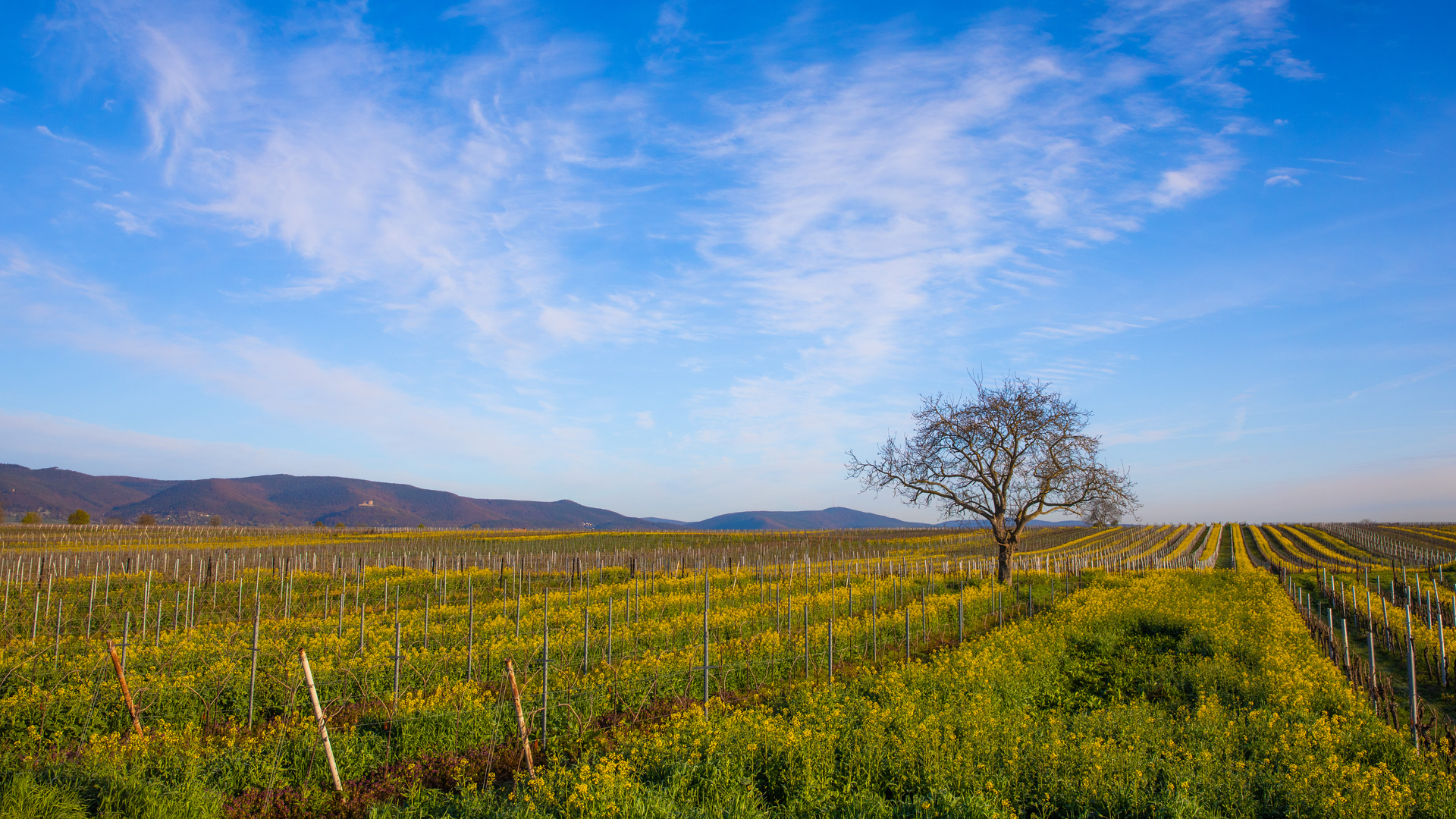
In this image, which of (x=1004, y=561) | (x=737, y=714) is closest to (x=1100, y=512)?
(x=1004, y=561)

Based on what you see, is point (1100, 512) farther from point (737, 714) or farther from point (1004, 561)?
point (737, 714)

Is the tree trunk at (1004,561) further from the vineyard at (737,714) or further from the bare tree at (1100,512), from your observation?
the vineyard at (737,714)

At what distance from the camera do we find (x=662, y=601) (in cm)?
2112

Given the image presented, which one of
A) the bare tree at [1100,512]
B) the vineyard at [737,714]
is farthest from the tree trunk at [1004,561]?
the vineyard at [737,714]

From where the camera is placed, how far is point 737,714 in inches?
340

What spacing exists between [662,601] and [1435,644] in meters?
17.6

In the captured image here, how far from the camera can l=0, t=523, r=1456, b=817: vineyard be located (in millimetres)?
6688

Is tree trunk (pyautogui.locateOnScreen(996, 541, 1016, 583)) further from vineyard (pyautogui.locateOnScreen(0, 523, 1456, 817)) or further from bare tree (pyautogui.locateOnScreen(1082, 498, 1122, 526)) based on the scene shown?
vineyard (pyautogui.locateOnScreen(0, 523, 1456, 817))

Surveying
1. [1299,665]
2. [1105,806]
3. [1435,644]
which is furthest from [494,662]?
[1435,644]

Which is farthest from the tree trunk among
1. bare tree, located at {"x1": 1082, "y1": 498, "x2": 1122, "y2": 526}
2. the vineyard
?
the vineyard

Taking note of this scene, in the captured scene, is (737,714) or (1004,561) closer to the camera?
(737,714)

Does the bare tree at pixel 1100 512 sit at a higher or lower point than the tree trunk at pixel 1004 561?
higher

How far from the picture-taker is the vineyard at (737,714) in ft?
21.9

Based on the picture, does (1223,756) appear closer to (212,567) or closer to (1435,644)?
(1435,644)
